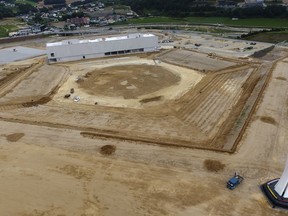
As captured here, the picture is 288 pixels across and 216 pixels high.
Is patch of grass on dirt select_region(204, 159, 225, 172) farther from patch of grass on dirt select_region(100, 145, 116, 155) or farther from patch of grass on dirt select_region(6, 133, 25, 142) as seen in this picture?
patch of grass on dirt select_region(6, 133, 25, 142)

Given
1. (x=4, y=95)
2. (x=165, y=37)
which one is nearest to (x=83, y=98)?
(x=4, y=95)

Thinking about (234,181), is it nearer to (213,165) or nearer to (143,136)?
(213,165)

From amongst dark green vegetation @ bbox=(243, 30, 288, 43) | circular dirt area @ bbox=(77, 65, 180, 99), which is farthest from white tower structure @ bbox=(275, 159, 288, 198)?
dark green vegetation @ bbox=(243, 30, 288, 43)

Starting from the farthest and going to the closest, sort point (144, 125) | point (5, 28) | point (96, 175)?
point (5, 28)
point (144, 125)
point (96, 175)

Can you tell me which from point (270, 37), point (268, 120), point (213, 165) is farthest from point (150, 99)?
point (270, 37)

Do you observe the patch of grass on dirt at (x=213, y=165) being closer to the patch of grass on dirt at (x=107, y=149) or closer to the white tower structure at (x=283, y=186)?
the white tower structure at (x=283, y=186)

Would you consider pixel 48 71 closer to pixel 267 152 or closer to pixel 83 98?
pixel 83 98

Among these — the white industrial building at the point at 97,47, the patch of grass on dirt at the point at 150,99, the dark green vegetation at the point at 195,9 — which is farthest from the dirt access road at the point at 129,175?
the dark green vegetation at the point at 195,9
